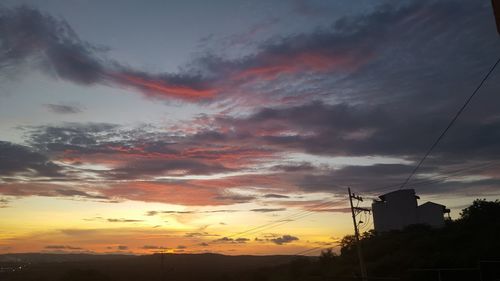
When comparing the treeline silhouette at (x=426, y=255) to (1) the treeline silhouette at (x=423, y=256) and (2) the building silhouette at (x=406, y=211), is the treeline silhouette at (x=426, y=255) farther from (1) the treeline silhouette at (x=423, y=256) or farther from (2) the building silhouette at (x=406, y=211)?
(2) the building silhouette at (x=406, y=211)

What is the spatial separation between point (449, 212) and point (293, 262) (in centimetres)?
3940

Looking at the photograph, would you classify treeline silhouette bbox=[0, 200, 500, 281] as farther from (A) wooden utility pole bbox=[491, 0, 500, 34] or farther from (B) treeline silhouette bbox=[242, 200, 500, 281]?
(A) wooden utility pole bbox=[491, 0, 500, 34]

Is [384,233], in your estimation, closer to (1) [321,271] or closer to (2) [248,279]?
(1) [321,271]

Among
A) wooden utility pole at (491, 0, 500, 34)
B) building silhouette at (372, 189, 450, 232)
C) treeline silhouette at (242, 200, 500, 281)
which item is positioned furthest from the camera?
building silhouette at (372, 189, 450, 232)

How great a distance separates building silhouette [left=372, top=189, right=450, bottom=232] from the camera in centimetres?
8812

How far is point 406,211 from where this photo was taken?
89.1 meters

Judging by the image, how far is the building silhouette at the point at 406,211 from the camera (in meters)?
88.1

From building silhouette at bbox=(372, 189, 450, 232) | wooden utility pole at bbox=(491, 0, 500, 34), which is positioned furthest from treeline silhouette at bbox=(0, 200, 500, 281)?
wooden utility pole at bbox=(491, 0, 500, 34)

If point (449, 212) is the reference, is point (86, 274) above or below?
below

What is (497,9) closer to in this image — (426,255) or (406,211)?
(426,255)

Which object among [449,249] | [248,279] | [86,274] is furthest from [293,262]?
[86,274]

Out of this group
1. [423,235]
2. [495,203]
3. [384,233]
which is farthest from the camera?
[384,233]

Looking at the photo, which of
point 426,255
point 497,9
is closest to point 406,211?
point 426,255

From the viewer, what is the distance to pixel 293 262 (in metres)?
98.3
